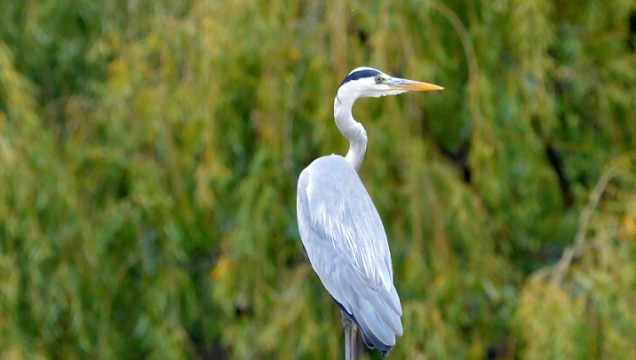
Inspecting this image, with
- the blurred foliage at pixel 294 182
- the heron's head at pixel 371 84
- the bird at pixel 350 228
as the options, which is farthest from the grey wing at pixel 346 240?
the blurred foliage at pixel 294 182

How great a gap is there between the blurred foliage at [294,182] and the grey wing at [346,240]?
876 millimetres

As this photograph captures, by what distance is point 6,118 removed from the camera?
4008mm

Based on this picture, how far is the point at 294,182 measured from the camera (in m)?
3.93

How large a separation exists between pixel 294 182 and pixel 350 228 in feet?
3.52

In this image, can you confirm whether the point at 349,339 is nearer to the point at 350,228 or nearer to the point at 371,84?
the point at 350,228

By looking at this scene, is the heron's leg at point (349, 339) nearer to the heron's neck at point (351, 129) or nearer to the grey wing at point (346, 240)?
the grey wing at point (346, 240)

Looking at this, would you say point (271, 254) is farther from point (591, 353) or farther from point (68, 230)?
point (591, 353)

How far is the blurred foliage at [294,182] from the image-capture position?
12.5 ft

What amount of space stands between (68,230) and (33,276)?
0.18 meters

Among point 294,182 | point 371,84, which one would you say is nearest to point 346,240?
point 371,84

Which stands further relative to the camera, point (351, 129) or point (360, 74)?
point (360, 74)

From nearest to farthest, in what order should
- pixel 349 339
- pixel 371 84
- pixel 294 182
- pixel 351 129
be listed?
1. pixel 349 339
2. pixel 351 129
3. pixel 371 84
4. pixel 294 182

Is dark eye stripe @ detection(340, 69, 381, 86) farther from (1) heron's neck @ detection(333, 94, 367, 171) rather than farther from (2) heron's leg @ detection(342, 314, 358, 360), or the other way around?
(2) heron's leg @ detection(342, 314, 358, 360)

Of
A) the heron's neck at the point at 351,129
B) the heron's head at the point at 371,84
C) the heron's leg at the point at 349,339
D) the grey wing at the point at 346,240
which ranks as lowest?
the heron's leg at the point at 349,339
